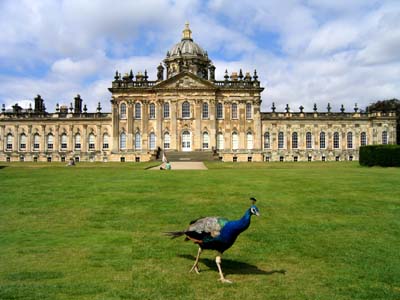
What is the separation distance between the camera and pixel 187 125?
57.1 metres

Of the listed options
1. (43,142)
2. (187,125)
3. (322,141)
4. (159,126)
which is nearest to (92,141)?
(43,142)

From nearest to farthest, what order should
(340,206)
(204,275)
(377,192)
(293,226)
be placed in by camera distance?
(204,275) → (293,226) → (340,206) → (377,192)

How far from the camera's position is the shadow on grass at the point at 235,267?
8.36 m

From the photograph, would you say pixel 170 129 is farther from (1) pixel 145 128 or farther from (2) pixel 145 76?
(2) pixel 145 76

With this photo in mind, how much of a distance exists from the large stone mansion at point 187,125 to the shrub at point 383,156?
66.8 ft

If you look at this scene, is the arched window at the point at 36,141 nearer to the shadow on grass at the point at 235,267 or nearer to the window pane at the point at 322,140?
the window pane at the point at 322,140

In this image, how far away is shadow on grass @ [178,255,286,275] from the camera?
8.36 meters

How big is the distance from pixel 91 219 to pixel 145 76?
47721 millimetres

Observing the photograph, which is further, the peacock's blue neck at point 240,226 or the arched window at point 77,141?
the arched window at point 77,141

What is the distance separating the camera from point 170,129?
187 feet

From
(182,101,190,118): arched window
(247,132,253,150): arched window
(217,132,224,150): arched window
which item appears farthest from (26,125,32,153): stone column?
(247,132,253,150): arched window


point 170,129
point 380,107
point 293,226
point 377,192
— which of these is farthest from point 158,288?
point 380,107

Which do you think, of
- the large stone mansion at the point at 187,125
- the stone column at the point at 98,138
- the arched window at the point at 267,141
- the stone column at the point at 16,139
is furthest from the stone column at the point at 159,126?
the stone column at the point at 16,139

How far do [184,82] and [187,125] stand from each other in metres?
5.60
